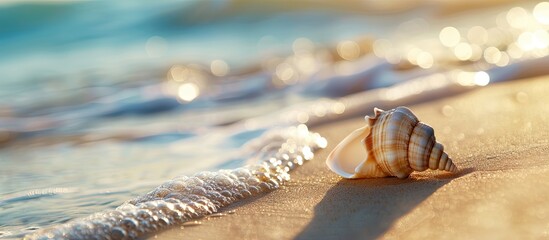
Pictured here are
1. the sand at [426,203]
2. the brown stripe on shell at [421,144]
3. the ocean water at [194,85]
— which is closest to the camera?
the sand at [426,203]

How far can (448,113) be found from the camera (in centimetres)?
427

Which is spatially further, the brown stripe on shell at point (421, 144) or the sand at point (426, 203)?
the brown stripe on shell at point (421, 144)

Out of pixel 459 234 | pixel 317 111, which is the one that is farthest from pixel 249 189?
pixel 317 111

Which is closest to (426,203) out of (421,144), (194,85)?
(421,144)

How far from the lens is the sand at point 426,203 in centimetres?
228

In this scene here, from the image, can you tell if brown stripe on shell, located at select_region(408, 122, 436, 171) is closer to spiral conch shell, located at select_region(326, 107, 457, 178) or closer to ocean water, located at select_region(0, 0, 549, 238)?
spiral conch shell, located at select_region(326, 107, 457, 178)

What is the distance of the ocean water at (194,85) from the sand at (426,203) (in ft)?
0.61

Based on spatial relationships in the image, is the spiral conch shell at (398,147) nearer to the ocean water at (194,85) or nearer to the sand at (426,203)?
the sand at (426,203)

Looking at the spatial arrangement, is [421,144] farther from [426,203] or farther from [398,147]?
[426,203]

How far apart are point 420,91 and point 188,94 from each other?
90.4 inches

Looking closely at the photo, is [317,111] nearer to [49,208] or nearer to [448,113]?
[448,113]

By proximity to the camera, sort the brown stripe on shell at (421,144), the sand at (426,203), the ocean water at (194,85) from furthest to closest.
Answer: the ocean water at (194,85), the brown stripe on shell at (421,144), the sand at (426,203)

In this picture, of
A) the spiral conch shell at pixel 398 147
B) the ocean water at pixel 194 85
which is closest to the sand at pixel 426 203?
the spiral conch shell at pixel 398 147

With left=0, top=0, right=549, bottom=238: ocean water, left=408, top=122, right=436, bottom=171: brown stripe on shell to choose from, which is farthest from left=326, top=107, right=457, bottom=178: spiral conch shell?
left=0, top=0, right=549, bottom=238: ocean water
